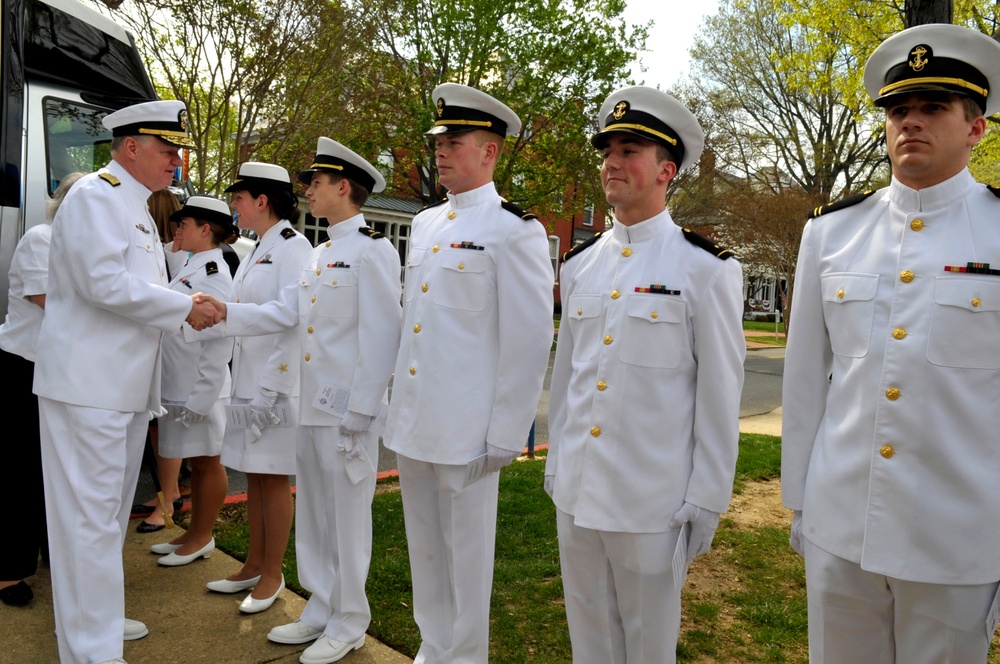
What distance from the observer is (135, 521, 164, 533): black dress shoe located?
552 cm

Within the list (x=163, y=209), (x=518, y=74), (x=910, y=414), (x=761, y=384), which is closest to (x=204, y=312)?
(x=163, y=209)

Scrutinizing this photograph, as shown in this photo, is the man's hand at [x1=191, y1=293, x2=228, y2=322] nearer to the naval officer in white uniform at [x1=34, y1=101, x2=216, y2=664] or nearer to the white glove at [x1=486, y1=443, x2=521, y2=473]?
the naval officer in white uniform at [x1=34, y1=101, x2=216, y2=664]

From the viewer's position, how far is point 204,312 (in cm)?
399

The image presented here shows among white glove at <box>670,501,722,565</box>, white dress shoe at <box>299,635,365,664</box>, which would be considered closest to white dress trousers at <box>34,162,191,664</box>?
white dress shoe at <box>299,635,365,664</box>

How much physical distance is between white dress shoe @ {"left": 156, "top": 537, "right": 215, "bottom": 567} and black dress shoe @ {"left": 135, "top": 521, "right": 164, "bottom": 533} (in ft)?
2.10

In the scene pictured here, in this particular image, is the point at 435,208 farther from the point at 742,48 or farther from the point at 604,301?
the point at 742,48

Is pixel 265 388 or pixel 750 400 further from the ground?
pixel 265 388

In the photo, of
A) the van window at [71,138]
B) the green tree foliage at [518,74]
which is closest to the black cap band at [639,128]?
the van window at [71,138]

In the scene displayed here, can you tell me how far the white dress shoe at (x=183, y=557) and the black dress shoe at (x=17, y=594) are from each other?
737 mm

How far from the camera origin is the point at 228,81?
11477mm

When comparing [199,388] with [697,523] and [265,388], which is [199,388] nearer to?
[265,388]

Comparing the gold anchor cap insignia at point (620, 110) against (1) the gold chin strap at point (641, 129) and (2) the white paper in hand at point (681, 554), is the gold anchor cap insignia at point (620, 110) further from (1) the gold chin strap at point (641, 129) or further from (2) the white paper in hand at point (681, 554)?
(2) the white paper in hand at point (681, 554)

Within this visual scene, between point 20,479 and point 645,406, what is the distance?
3.57 metres

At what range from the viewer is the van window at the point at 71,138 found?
16.7 feet
